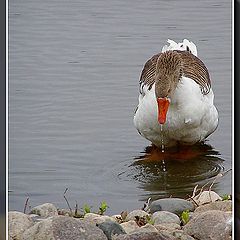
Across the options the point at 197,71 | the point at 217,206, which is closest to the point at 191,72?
the point at 197,71

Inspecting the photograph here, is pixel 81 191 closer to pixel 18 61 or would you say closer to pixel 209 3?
pixel 18 61

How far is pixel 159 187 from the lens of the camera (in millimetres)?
2562

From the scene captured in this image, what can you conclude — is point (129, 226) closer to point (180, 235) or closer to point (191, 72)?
point (180, 235)

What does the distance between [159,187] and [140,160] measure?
9 cm

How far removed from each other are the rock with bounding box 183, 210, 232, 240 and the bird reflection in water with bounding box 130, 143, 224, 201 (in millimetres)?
76

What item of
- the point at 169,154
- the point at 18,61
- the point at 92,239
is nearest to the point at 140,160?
the point at 169,154

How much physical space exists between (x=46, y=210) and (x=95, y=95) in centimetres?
34

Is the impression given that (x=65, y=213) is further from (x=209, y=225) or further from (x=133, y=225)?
(x=209, y=225)

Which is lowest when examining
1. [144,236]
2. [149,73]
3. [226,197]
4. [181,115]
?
[144,236]

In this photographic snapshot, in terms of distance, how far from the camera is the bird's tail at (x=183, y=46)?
2557 mm

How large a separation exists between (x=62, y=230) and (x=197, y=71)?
567 mm

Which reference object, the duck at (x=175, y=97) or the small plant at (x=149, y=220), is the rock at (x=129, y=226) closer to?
the small plant at (x=149, y=220)

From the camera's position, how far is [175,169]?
2.57 meters

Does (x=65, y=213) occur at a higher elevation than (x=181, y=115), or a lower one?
lower
